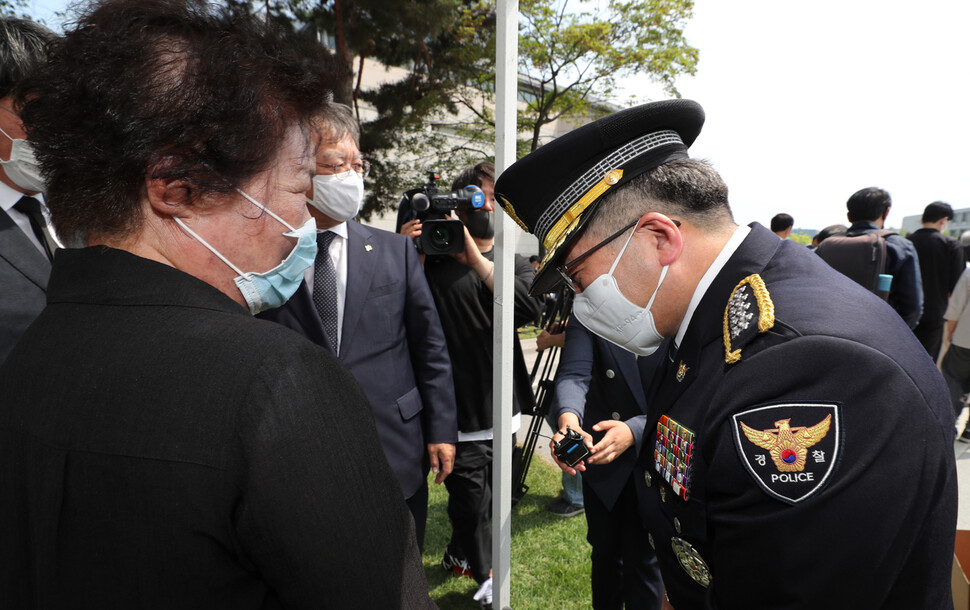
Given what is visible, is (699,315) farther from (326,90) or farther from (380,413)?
(380,413)

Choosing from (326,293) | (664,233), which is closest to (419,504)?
(326,293)

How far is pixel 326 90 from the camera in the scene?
1.06 metres

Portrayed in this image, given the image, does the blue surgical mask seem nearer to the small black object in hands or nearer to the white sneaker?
the small black object in hands

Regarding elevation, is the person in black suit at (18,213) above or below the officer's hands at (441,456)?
above

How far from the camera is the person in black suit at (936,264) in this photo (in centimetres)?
573

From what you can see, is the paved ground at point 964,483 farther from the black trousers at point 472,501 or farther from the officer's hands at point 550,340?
the black trousers at point 472,501

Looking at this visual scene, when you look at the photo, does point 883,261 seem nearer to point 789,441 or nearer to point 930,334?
point 930,334

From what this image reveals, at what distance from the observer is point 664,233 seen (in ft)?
4.34

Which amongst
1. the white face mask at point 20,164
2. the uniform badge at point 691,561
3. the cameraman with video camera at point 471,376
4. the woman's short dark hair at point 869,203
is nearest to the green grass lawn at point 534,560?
the cameraman with video camera at point 471,376

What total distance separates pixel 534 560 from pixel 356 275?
7.31 feet

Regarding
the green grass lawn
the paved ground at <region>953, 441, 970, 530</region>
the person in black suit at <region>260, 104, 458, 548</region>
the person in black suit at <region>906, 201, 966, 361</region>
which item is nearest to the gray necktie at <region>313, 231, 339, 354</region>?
the person in black suit at <region>260, 104, 458, 548</region>

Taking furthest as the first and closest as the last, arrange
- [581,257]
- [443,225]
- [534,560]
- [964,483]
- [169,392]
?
1. [964,483]
2. [534,560]
3. [443,225]
4. [581,257]
5. [169,392]

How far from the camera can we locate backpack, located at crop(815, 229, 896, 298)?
4.61 m

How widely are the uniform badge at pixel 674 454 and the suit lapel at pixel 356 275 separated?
1.31m
